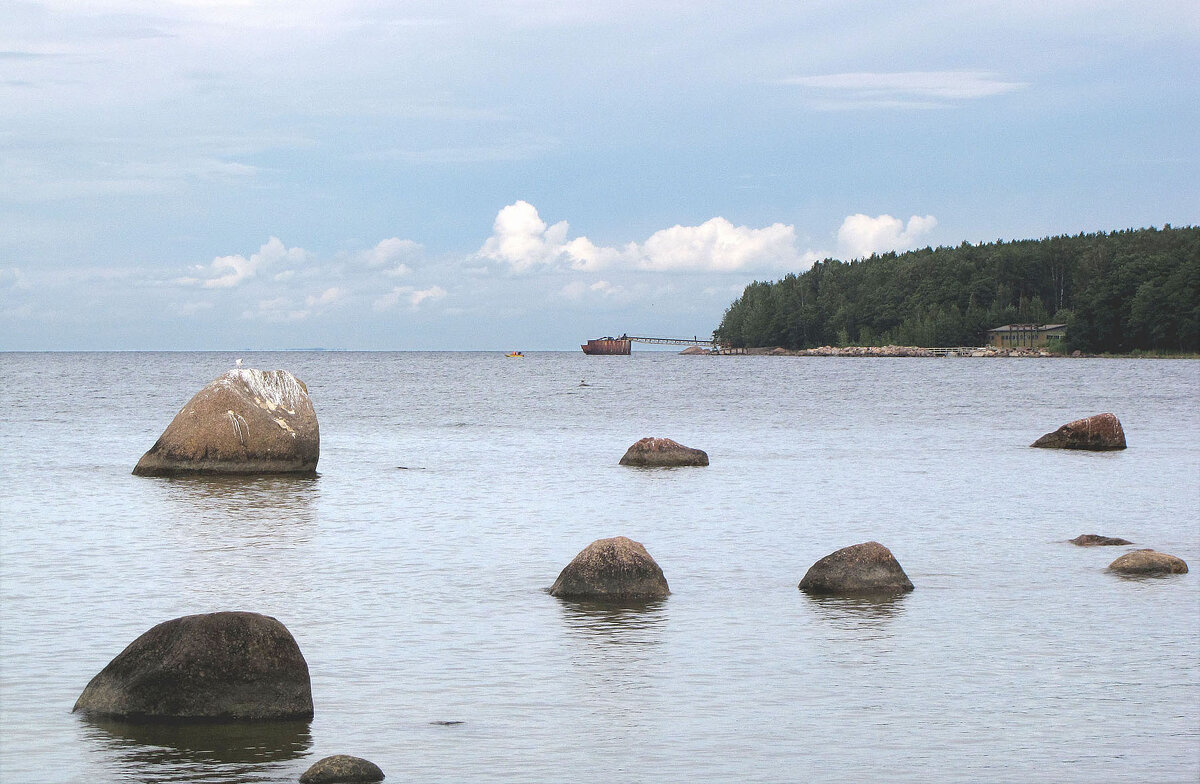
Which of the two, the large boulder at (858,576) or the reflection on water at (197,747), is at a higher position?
the large boulder at (858,576)

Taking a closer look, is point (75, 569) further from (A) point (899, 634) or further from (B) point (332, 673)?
(A) point (899, 634)

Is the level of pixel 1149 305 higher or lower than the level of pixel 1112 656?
higher

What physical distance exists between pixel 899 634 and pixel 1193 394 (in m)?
64.8

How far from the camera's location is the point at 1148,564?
1580 cm

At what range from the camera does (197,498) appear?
23.9m

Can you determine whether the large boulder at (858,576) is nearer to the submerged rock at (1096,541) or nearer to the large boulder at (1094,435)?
the submerged rock at (1096,541)

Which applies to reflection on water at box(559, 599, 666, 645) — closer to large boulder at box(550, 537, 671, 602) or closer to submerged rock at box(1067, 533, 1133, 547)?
large boulder at box(550, 537, 671, 602)

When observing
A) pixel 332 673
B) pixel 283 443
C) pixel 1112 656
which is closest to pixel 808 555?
pixel 1112 656

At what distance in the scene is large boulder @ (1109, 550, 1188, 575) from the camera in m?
15.8

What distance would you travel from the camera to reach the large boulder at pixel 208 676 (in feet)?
31.1

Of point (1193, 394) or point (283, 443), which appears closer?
point (283, 443)

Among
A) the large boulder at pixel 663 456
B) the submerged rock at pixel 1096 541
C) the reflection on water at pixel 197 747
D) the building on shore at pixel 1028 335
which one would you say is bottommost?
the reflection on water at pixel 197 747

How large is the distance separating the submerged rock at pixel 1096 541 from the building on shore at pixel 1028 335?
15505cm

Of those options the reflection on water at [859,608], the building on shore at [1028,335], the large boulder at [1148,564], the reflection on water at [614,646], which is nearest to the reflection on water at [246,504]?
the reflection on water at [614,646]
